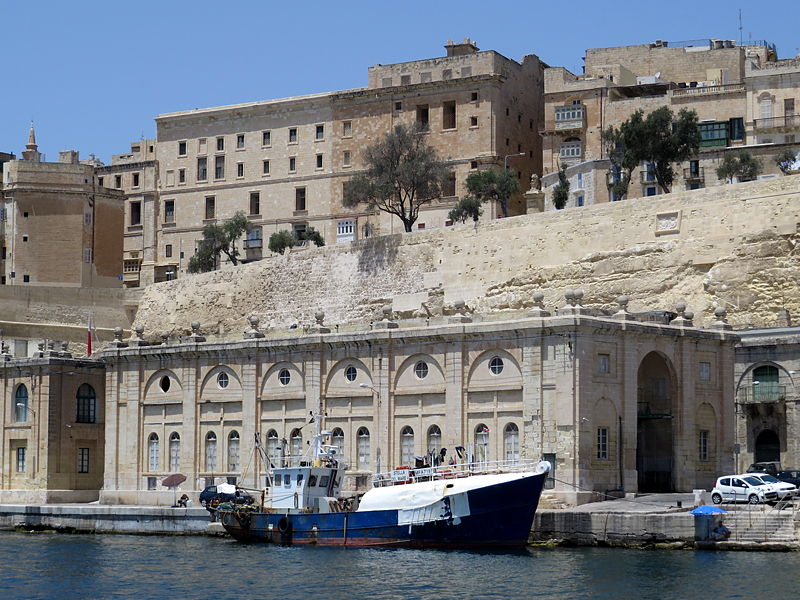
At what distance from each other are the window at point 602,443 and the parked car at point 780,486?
17.7ft

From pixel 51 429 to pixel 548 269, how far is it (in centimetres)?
2438

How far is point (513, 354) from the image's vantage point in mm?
47438

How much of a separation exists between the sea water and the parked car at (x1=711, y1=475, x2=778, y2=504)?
307cm

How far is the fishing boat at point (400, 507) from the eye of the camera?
4178cm

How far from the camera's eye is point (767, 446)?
54.1m

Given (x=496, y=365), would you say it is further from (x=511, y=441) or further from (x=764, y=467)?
(x=764, y=467)

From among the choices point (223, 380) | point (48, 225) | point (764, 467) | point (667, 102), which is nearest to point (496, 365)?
point (764, 467)

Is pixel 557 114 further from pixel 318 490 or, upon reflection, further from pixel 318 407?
pixel 318 490

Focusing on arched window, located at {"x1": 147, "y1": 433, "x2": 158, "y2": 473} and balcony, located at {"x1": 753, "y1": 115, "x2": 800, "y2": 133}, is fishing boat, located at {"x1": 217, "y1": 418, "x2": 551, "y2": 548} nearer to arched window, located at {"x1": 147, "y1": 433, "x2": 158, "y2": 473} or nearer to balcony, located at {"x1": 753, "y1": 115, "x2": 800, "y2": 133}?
arched window, located at {"x1": 147, "y1": 433, "x2": 158, "y2": 473}

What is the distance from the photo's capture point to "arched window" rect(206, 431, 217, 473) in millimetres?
54875

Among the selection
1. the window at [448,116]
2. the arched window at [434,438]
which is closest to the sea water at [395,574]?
the arched window at [434,438]

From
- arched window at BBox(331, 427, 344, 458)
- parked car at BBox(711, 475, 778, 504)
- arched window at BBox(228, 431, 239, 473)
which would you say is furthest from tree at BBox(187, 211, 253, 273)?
parked car at BBox(711, 475, 778, 504)

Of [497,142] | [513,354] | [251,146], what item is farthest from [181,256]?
[513,354]

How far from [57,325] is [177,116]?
2024 cm
